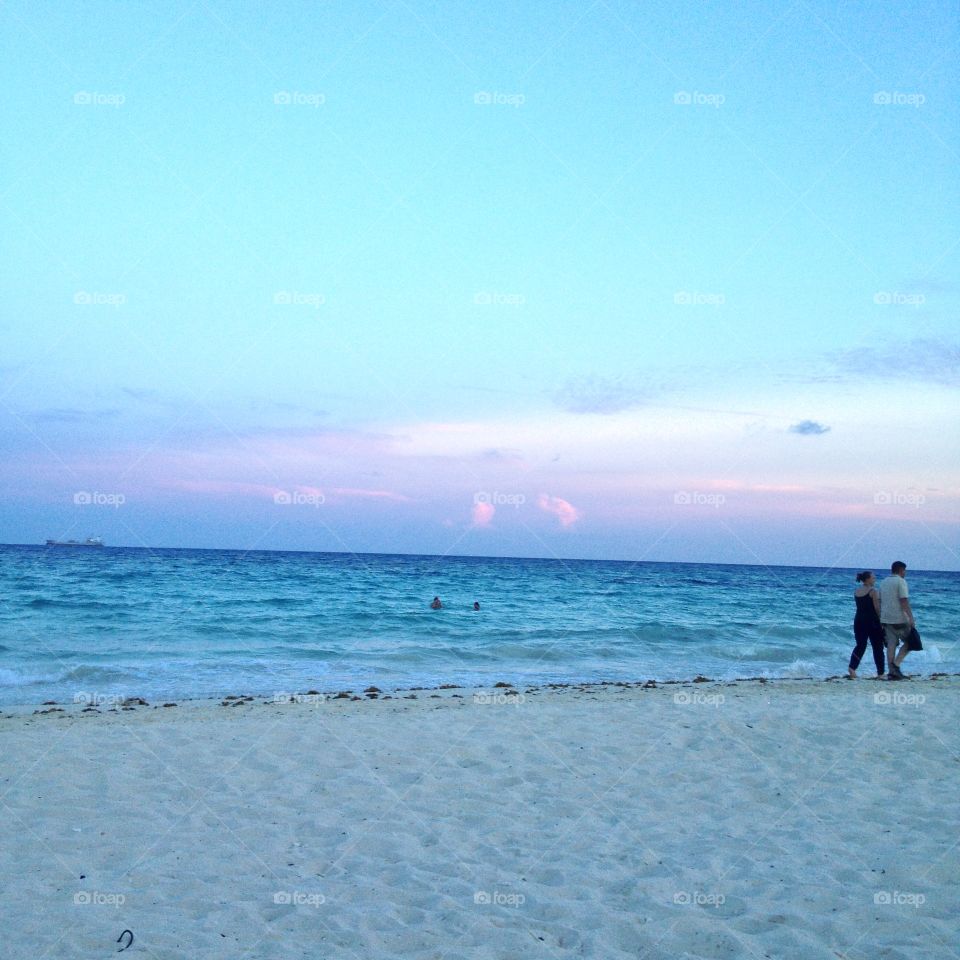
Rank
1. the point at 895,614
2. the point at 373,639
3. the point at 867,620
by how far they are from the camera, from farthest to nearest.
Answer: the point at 373,639, the point at 867,620, the point at 895,614

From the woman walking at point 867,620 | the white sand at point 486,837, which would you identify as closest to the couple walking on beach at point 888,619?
the woman walking at point 867,620

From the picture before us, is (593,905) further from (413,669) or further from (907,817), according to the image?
(413,669)

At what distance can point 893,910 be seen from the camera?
14.3ft

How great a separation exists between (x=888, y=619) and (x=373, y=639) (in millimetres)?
12173

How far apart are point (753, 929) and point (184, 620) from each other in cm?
2072

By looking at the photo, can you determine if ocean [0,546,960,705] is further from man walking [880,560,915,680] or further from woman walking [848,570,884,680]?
man walking [880,560,915,680]

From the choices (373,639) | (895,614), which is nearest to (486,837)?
(895,614)

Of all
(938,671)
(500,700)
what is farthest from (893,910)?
(938,671)

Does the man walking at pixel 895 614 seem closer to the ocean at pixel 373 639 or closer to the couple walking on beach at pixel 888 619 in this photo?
the couple walking on beach at pixel 888 619

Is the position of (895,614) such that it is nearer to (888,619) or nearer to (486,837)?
(888,619)

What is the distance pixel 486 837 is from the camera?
214 inches

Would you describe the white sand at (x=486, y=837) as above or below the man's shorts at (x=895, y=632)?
below

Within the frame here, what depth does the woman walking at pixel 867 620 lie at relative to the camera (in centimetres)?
1215

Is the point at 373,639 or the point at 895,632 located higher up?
the point at 895,632
